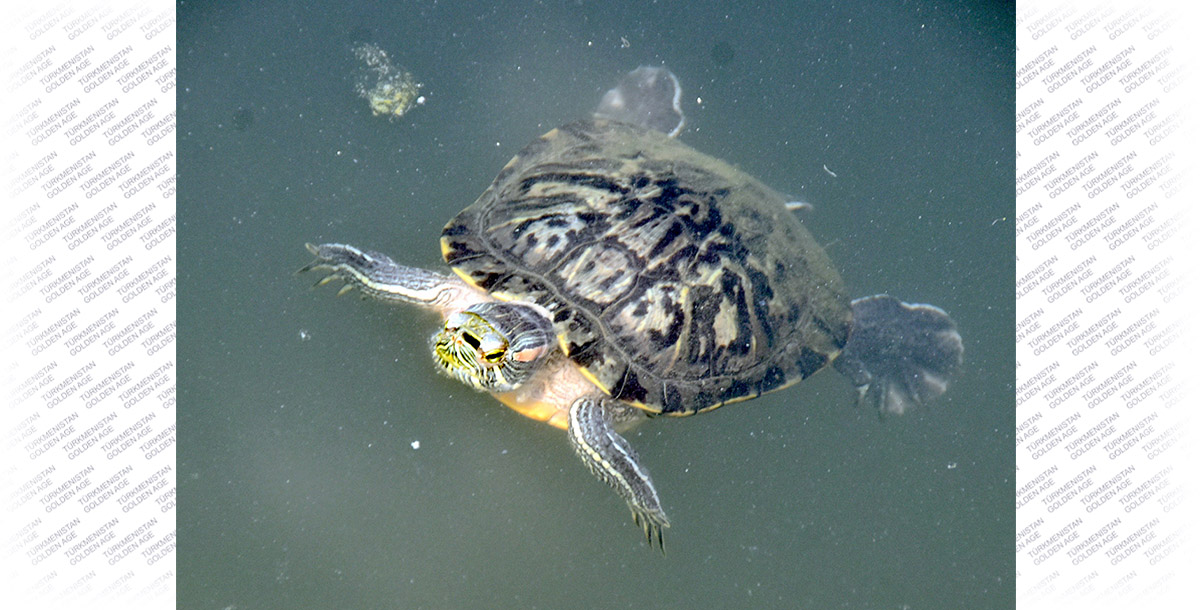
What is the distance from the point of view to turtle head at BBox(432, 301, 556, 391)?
2.72 m

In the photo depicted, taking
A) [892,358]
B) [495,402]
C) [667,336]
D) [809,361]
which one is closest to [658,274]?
[667,336]

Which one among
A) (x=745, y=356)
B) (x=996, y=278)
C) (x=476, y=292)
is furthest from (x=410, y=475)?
(x=996, y=278)

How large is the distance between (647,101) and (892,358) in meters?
2.14

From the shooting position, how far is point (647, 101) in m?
4.29

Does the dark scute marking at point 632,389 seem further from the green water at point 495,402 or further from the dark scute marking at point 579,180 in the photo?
the green water at point 495,402

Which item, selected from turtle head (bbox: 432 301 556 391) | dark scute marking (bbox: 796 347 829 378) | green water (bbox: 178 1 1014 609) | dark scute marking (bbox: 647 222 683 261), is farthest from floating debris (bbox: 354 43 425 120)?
dark scute marking (bbox: 796 347 829 378)

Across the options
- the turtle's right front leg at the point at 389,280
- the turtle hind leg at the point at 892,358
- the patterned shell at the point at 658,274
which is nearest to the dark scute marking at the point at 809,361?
the patterned shell at the point at 658,274

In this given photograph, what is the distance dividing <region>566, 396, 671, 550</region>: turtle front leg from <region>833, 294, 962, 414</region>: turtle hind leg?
64.3 inches

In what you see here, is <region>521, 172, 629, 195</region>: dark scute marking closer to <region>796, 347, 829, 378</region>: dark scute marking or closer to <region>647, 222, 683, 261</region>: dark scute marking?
<region>647, 222, 683, 261</region>: dark scute marking

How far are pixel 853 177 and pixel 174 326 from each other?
4079mm

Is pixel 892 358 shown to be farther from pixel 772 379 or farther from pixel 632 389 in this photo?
pixel 632 389

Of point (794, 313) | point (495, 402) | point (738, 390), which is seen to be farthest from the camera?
point (495, 402)

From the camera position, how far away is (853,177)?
4496mm

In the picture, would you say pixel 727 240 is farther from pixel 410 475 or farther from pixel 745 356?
pixel 410 475
